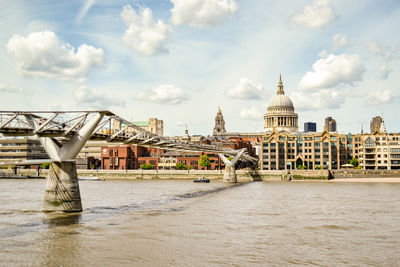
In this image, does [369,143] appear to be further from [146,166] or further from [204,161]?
[146,166]

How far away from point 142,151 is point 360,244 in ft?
408

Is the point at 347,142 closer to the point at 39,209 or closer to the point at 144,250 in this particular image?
the point at 39,209

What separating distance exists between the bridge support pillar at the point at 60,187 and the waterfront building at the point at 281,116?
156321 millimetres

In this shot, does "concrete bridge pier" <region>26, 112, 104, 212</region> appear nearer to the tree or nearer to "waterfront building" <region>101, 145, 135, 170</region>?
the tree

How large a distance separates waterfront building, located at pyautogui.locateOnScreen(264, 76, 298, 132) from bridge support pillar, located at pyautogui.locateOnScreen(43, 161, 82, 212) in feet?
513

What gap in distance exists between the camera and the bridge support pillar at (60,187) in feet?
124

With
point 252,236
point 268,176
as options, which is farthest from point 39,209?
point 268,176

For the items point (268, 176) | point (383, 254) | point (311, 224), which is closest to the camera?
point (383, 254)

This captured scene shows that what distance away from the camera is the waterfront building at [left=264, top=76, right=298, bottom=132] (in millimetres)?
190750

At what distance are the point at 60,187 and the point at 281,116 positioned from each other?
161311 millimetres

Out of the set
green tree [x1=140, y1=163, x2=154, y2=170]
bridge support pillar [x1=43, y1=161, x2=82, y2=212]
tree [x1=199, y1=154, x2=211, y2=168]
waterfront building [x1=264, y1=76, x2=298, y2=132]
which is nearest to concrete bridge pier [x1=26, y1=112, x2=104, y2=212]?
bridge support pillar [x1=43, y1=161, x2=82, y2=212]

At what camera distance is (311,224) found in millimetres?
34594

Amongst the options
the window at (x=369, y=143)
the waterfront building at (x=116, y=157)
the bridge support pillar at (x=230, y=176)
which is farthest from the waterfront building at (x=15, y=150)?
the window at (x=369, y=143)

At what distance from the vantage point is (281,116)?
192 metres
